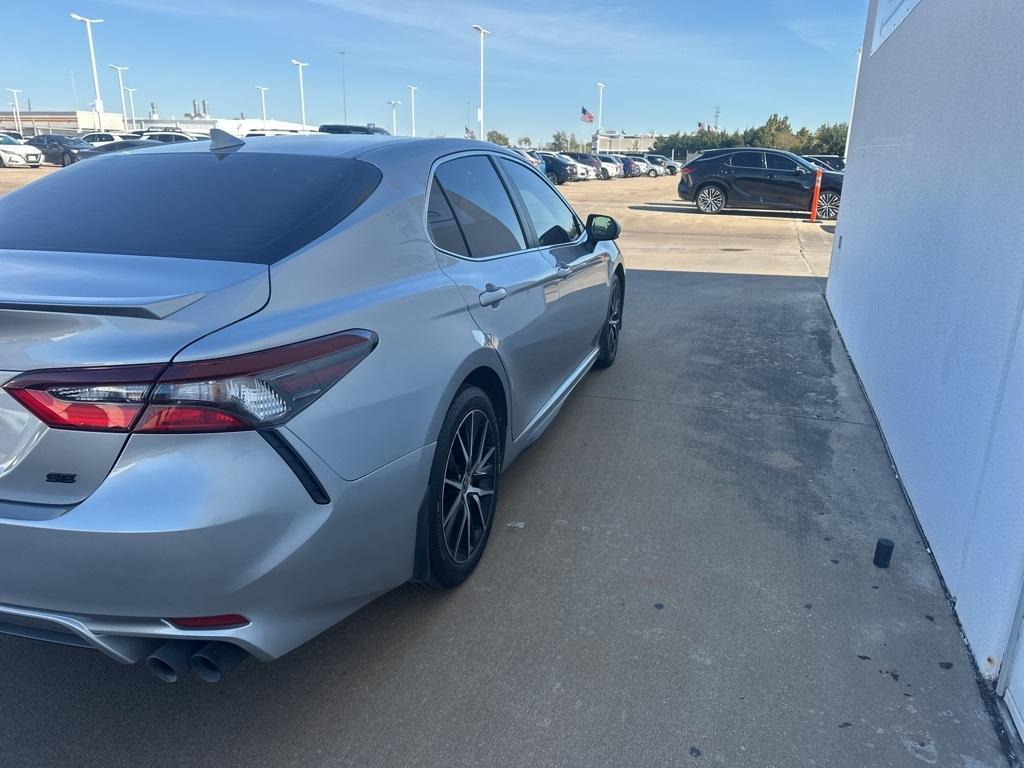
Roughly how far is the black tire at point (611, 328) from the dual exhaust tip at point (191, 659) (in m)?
3.95

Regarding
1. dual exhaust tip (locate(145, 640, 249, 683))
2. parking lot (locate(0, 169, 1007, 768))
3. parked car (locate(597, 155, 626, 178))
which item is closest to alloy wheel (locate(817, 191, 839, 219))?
parking lot (locate(0, 169, 1007, 768))

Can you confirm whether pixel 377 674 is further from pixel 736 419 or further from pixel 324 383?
pixel 736 419

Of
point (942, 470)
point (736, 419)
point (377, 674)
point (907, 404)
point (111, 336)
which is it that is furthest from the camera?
point (736, 419)

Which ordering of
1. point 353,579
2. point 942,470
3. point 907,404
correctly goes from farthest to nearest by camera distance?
1. point 907,404
2. point 942,470
3. point 353,579

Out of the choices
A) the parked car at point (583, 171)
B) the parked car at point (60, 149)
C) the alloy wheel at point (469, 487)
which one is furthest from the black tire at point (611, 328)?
the parked car at point (583, 171)

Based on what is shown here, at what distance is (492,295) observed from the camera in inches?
123

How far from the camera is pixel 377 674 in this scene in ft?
8.44

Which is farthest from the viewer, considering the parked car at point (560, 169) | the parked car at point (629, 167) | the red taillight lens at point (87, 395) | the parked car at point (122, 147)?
the parked car at point (629, 167)

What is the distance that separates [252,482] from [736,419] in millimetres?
3778

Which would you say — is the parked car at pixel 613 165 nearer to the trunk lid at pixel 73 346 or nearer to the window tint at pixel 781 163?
the window tint at pixel 781 163

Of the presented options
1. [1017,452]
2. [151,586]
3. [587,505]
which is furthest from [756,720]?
[151,586]

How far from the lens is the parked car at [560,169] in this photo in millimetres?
37366

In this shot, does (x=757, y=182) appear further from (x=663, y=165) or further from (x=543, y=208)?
(x=663, y=165)

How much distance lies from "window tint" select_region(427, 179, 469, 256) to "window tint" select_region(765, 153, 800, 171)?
62.3 ft
